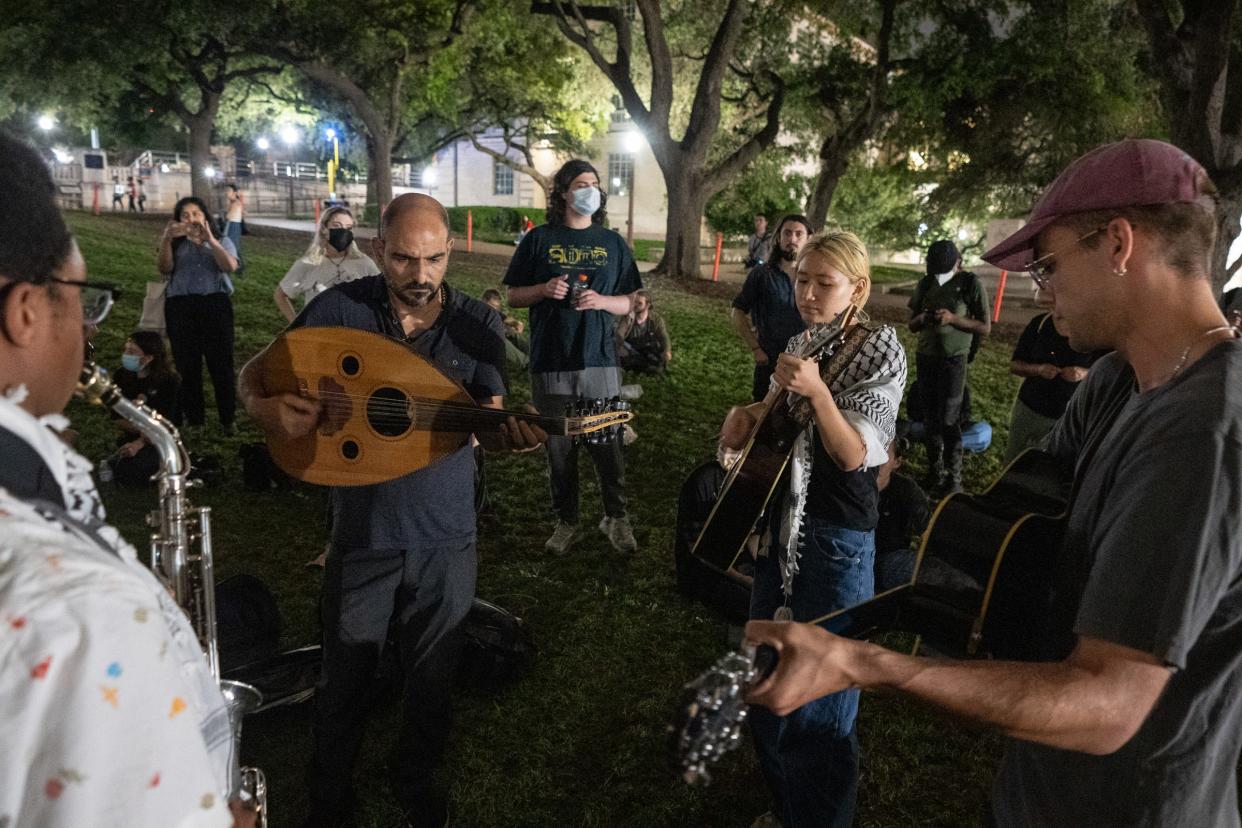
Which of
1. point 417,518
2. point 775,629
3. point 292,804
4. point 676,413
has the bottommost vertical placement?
point 292,804

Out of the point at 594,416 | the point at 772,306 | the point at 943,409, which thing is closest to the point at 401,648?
the point at 594,416

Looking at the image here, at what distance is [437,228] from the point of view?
333cm

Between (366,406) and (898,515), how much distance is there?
11.5ft

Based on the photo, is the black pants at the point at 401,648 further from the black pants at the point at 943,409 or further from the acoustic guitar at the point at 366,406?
the black pants at the point at 943,409

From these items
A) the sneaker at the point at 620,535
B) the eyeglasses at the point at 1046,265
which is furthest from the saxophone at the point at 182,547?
the sneaker at the point at 620,535

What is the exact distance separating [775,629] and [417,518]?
6.71 ft

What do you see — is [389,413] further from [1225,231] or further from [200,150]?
[200,150]

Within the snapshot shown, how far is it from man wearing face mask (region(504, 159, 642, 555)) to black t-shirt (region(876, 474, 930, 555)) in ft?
6.30

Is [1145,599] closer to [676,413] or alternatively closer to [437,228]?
[437,228]

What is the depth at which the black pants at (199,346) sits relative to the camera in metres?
8.04

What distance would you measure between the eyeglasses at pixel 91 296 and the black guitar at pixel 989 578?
5.67 ft

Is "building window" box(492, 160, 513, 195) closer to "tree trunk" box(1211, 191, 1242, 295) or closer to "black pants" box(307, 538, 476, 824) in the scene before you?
"tree trunk" box(1211, 191, 1242, 295)

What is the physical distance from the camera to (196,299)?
8062mm

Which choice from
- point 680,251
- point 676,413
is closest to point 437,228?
point 676,413
